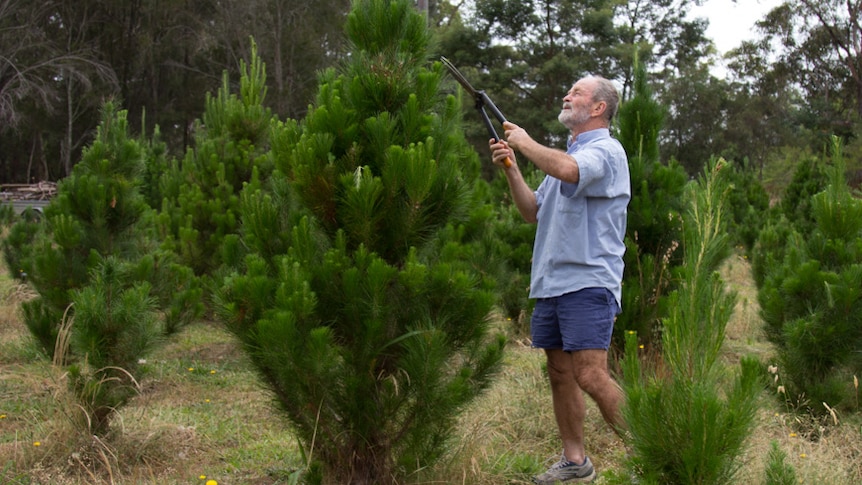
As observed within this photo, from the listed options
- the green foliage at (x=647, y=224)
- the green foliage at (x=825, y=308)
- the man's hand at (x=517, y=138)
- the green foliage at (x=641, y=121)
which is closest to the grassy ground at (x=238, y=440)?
the green foliage at (x=825, y=308)

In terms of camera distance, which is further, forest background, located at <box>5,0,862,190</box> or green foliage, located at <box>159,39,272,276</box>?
forest background, located at <box>5,0,862,190</box>

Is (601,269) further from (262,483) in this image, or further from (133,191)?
(133,191)

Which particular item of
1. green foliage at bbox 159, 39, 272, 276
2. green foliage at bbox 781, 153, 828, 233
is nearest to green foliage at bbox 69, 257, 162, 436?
green foliage at bbox 159, 39, 272, 276

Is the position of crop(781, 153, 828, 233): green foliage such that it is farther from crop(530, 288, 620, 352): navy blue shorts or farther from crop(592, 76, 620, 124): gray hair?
crop(530, 288, 620, 352): navy blue shorts

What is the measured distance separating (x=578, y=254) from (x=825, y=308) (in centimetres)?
218

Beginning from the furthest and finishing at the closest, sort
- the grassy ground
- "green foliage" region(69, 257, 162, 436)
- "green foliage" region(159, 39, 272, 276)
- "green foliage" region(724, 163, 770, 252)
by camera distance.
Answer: "green foliage" region(724, 163, 770, 252), "green foliage" region(159, 39, 272, 276), "green foliage" region(69, 257, 162, 436), the grassy ground

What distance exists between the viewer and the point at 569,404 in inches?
141

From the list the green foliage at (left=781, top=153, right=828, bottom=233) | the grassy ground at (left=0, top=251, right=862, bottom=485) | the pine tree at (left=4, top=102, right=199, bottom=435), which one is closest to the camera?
the grassy ground at (left=0, top=251, right=862, bottom=485)

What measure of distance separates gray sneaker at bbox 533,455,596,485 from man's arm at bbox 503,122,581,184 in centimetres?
133

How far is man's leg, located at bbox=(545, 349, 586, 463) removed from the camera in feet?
11.7

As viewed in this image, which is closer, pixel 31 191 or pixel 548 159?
pixel 548 159

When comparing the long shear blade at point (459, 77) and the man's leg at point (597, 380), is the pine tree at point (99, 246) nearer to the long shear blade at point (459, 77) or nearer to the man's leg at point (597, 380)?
the long shear blade at point (459, 77)

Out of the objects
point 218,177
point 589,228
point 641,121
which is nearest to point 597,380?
point 589,228

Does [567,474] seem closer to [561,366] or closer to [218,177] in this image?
[561,366]
